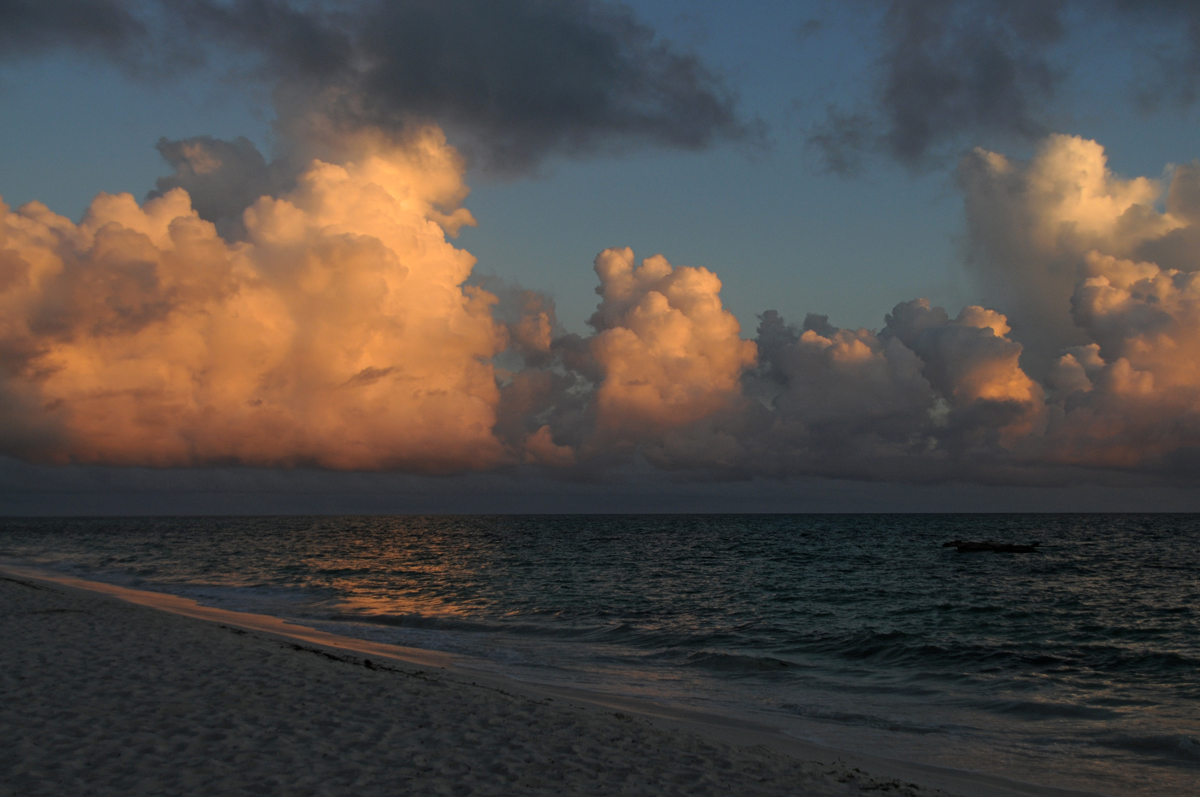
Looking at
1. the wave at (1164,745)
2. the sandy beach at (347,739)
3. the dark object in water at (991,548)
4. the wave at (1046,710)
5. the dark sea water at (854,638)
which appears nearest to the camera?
the sandy beach at (347,739)

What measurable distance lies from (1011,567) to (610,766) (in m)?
56.1

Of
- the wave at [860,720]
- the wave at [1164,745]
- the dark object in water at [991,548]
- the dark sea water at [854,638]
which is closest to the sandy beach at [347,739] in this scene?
the wave at [860,720]

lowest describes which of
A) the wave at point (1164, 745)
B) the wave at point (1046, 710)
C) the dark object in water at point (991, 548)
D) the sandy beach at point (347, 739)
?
the dark object in water at point (991, 548)

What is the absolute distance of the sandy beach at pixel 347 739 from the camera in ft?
28.5

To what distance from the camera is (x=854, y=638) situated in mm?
24641

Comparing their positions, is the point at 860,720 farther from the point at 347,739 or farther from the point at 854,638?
the point at 347,739

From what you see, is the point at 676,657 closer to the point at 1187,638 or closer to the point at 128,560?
the point at 1187,638

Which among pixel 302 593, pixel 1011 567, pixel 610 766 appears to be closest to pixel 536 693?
pixel 610 766

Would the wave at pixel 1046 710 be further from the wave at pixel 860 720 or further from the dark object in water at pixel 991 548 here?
the dark object in water at pixel 991 548

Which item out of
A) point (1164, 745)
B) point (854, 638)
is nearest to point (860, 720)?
point (1164, 745)

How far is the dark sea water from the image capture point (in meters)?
14.1

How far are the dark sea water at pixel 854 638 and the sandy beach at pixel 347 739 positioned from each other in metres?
2.70

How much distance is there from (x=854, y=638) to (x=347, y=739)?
1912 centimetres

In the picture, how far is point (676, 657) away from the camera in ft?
73.0
